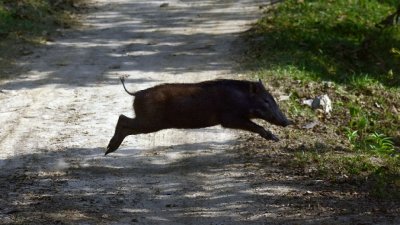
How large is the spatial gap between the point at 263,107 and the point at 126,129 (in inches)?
55.4

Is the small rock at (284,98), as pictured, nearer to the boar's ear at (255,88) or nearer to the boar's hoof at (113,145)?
the boar's ear at (255,88)

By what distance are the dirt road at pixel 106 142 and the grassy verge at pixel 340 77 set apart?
2.62 feet

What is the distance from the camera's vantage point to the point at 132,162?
965 centimetres

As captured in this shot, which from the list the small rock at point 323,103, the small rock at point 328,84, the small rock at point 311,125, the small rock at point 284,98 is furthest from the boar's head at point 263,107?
the small rock at point 328,84

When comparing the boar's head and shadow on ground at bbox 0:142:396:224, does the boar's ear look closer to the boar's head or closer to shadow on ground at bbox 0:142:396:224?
the boar's head

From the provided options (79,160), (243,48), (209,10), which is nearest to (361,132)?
(79,160)

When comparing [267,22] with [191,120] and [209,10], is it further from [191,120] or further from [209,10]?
[191,120]

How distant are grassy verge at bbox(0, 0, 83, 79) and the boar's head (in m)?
6.15

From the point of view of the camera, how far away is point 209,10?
67.1ft

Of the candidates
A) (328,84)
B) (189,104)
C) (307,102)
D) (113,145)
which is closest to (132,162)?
(113,145)

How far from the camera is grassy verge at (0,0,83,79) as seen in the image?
52.9ft

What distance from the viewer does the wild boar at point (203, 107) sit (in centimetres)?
931

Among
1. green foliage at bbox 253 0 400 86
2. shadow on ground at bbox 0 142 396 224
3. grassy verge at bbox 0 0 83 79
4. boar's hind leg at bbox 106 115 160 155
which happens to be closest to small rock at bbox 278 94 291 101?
green foliage at bbox 253 0 400 86

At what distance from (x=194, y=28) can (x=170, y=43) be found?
1538 millimetres
